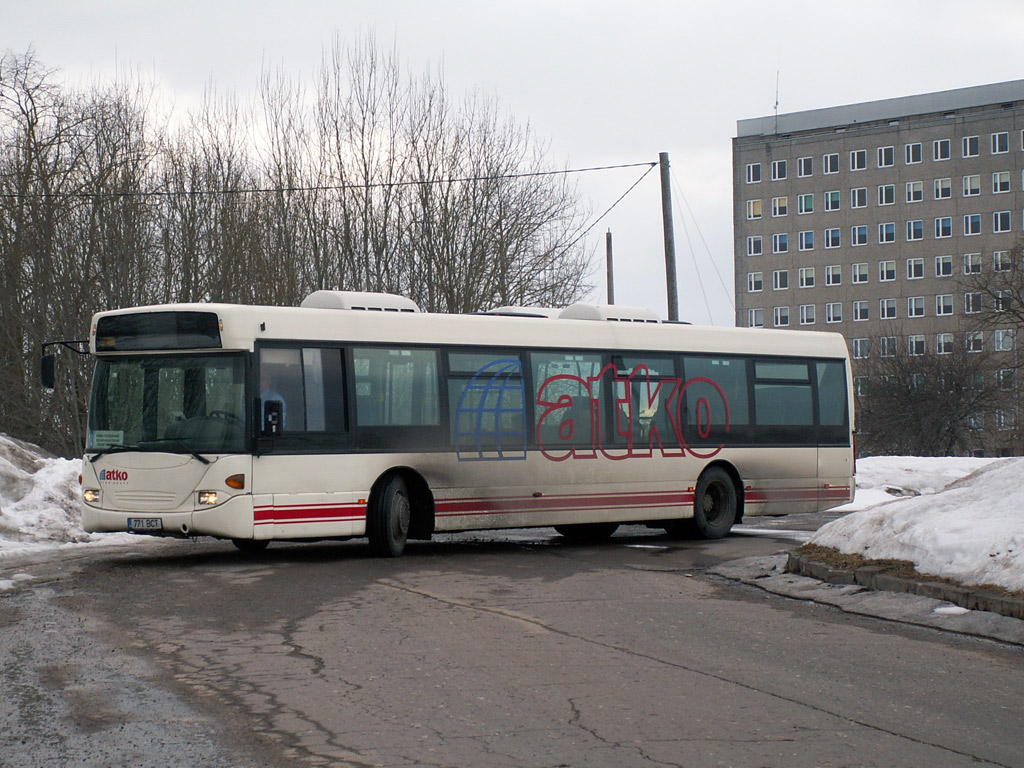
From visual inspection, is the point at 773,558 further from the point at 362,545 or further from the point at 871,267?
the point at 871,267

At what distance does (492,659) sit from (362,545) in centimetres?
960

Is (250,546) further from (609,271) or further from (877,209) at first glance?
(877,209)

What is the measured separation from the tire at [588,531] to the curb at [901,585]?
18.8 feet

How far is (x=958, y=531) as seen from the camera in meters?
11.4

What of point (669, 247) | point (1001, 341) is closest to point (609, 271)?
point (669, 247)

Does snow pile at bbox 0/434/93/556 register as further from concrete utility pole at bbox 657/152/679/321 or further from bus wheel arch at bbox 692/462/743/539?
concrete utility pole at bbox 657/152/679/321

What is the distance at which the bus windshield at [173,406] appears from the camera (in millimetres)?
14070

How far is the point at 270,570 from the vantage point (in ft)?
44.5

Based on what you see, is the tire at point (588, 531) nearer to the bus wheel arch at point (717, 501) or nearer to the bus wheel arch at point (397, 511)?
the bus wheel arch at point (717, 501)

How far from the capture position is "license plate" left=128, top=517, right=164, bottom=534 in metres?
13.9

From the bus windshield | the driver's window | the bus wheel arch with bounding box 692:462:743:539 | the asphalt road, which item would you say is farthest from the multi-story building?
the asphalt road

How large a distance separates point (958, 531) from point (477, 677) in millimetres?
5604

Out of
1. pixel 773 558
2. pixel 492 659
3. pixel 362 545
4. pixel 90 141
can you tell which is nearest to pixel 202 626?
pixel 492 659

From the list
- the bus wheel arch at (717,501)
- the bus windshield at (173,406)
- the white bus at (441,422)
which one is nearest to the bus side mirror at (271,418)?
the white bus at (441,422)
